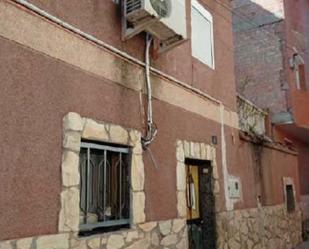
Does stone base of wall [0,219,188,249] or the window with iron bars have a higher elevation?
the window with iron bars

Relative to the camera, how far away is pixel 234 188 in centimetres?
744

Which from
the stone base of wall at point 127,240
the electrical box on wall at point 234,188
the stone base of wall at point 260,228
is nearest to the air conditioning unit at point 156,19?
the stone base of wall at point 127,240

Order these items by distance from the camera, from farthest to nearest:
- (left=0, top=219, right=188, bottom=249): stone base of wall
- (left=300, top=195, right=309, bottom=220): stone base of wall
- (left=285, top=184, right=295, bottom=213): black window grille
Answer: (left=300, top=195, right=309, bottom=220): stone base of wall
(left=285, top=184, right=295, bottom=213): black window grille
(left=0, top=219, right=188, bottom=249): stone base of wall

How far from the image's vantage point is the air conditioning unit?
15.7 ft

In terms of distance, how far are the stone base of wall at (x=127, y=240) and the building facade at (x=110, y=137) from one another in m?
0.01

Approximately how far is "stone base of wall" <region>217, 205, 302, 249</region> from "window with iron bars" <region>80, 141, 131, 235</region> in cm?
264

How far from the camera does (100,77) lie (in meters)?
4.49

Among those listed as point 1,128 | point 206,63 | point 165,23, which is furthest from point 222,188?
point 1,128

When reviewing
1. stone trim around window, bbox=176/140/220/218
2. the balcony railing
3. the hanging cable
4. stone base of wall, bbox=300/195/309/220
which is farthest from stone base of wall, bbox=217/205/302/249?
stone base of wall, bbox=300/195/309/220

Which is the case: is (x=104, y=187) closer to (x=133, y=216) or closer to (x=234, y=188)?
(x=133, y=216)

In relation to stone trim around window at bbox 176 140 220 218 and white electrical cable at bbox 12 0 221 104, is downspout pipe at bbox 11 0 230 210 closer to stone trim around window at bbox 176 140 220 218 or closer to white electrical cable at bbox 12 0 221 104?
white electrical cable at bbox 12 0 221 104

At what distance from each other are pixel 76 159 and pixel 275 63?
10.0 metres

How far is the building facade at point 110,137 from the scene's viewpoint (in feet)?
11.4

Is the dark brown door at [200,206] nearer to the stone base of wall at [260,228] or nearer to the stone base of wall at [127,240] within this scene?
the stone base of wall at [260,228]
